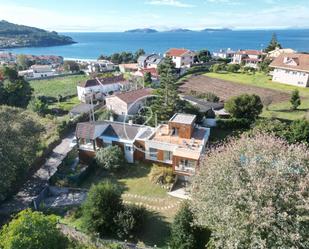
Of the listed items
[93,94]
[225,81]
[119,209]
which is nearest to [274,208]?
[119,209]

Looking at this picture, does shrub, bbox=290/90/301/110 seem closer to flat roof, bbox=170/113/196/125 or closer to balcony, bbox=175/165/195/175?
flat roof, bbox=170/113/196/125

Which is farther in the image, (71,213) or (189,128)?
(189,128)

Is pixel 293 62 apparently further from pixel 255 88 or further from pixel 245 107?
pixel 245 107

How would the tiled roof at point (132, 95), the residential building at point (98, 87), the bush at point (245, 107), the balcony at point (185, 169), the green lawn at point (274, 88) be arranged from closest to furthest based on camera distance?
the balcony at point (185, 169) → the bush at point (245, 107) → the green lawn at point (274, 88) → the tiled roof at point (132, 95) → the residential building at point (98, 87)

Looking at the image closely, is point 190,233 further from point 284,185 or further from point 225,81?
point 225,81

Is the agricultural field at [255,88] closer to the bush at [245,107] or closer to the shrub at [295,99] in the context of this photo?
the shrub at [295,99]

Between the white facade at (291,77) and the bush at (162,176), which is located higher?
the white facade at (291,77)

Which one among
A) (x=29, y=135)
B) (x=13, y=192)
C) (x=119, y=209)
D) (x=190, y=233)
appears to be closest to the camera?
(x=190, y=233)

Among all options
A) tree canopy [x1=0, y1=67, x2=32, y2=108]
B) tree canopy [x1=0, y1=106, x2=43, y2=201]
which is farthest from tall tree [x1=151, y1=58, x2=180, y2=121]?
tree canopy [x1=0, y1=67, x2=32, y2=108]

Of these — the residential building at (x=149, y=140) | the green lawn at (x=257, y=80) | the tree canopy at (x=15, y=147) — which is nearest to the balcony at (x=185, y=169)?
the residential building at (x=149, y=140)
